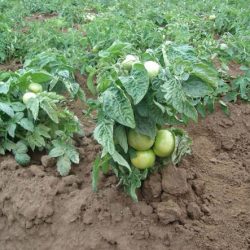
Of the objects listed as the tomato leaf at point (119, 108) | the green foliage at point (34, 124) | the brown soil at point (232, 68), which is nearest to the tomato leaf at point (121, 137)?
the tomato leaf at point (119, 108)

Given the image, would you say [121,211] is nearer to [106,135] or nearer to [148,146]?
[148,146]

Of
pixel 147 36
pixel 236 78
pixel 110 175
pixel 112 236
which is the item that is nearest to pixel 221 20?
pixel 147 36

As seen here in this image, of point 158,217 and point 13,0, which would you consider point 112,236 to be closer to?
point 158,217

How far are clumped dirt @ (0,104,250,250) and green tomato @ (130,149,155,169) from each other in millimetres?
218

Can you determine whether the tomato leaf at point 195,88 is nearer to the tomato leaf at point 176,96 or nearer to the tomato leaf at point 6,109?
the tomato leaf at point 176,96

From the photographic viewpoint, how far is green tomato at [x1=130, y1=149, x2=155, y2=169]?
7.92 feet

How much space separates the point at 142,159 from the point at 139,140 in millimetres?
109

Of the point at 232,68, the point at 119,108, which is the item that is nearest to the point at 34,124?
the point at 119,108

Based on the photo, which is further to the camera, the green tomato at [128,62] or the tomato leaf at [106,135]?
the green tomato at [128,62]

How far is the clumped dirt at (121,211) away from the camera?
243 centimetres

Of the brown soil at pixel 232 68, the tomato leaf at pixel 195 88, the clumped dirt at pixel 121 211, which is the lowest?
the brown soil at pixel 232 68

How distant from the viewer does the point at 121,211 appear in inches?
99.1

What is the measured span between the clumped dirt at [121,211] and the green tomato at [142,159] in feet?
0.71

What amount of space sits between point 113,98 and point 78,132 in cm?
99
